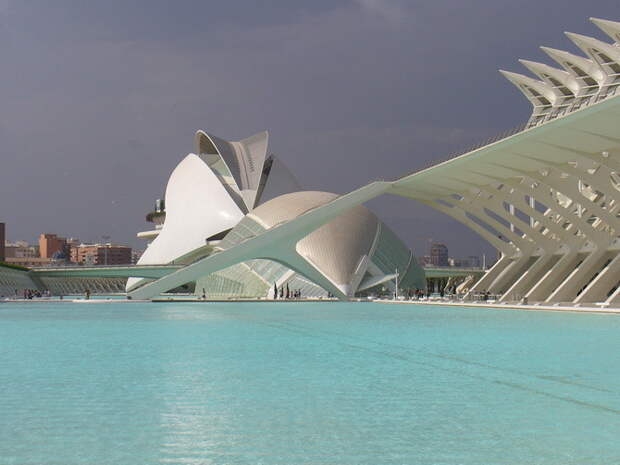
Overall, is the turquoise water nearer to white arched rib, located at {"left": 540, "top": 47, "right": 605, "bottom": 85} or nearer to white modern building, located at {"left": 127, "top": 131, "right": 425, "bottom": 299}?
white arched rib, located at {"left": 540, "top": 47, "right": 605, "bottom": 85}

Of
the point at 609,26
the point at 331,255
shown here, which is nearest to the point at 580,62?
the point at 609,26

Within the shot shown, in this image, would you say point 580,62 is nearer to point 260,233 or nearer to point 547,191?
point 547,191

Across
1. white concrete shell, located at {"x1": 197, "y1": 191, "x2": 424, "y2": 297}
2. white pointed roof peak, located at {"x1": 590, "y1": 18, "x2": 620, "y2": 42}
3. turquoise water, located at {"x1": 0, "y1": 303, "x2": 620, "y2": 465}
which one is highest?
white pointed roof peak, located at {"x1": 590, "y1": 18, "x2": 620, "y2": 42}

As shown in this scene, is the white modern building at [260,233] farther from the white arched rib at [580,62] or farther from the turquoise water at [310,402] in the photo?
the turquoise water at [310,402]

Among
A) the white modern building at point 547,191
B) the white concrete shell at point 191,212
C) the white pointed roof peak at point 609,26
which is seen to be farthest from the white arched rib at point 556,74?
the white concrete shell at point 191,212

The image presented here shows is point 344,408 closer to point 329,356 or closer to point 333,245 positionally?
point 329,356

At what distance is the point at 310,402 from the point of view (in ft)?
28.3

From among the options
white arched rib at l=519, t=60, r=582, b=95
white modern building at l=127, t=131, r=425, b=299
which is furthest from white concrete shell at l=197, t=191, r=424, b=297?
white arched rib at l=519, t=60, r=582, b=95

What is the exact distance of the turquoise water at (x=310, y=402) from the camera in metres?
6.36

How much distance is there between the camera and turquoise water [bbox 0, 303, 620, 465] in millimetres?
6359

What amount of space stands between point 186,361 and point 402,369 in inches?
133

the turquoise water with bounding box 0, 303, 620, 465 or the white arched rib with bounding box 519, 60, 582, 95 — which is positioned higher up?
the white arched rib with bounding box 519, 60, 582, 95

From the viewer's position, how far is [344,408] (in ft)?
27.0

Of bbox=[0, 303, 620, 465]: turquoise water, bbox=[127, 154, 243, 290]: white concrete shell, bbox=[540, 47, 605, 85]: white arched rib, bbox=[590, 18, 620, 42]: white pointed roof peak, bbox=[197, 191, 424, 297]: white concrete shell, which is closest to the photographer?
bbox=[0, 303, 620, 465]: turquoise water
